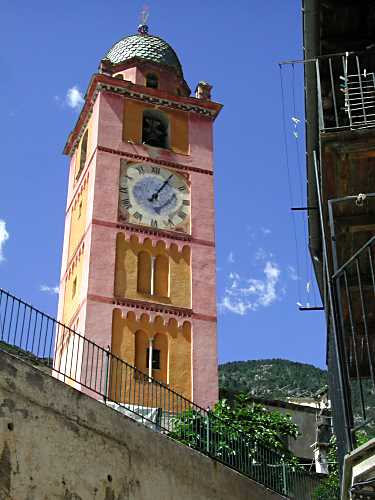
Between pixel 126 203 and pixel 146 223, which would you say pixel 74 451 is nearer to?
pixel 146 223

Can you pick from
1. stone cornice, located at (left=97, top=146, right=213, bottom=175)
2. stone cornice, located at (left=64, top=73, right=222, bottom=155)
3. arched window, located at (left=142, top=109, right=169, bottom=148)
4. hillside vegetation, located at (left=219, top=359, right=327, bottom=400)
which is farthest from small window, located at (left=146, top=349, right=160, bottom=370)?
hillside vegetation, located at (left=219, top=359, right=327, bottom=400)

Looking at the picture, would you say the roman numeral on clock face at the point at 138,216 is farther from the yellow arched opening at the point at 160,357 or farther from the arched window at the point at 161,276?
the yellow arched opening at the point at 160,357

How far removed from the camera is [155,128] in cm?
3409

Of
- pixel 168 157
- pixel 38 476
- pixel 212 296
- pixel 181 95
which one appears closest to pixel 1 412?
pixel 38 476

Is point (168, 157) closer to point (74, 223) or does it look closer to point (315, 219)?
point (74, 223)

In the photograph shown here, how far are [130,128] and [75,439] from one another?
73.1 feet

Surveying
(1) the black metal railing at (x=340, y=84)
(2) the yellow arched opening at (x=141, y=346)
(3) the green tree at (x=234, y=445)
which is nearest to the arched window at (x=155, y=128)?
(2) the yellow arched opening at (x=141, y=346)

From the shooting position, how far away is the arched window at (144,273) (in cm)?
2958

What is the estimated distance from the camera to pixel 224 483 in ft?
50.5

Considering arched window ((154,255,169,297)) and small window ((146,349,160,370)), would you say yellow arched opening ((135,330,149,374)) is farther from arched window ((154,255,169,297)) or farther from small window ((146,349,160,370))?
arched window ((154,255,169,297))

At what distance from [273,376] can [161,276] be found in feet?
173

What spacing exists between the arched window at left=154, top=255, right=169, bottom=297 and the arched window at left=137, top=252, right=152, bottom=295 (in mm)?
237

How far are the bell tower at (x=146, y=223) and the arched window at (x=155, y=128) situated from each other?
0.17 ft

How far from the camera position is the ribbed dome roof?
36.4m
